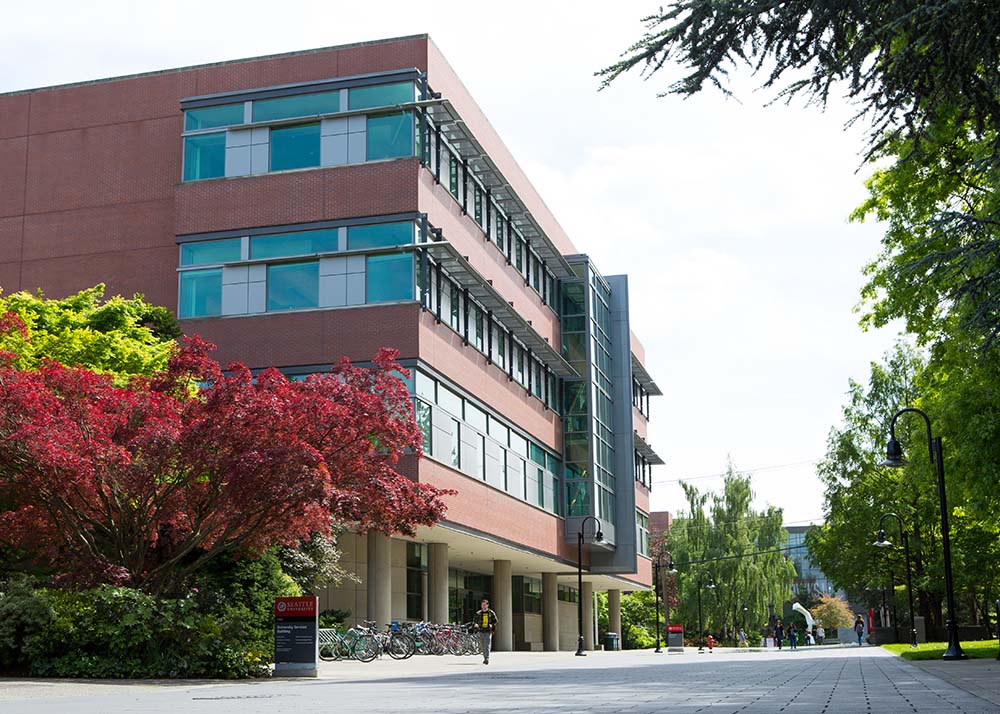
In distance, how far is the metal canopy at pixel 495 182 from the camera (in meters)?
40.4

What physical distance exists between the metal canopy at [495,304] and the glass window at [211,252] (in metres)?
6.19

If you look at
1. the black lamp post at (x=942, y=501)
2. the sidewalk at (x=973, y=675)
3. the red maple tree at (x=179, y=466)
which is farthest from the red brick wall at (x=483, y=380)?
the sidewalk at (x=973, y=675)

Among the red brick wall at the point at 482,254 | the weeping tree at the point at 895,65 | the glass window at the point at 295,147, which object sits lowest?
the weeping tree at the point at 895,65

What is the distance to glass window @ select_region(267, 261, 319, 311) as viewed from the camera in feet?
127

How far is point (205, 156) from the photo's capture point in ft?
133

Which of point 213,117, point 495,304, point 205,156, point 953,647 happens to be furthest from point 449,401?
point 953,647

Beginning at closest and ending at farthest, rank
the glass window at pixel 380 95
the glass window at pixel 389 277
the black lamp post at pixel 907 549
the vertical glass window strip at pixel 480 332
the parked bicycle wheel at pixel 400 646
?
the parked bicycle wheel at pixel 400 646
the glass window at pixel 389 277
the glass window at pixel 380 95
the vertical glass window strip at pixel 480 332
the black lamp post at pixel 907 549

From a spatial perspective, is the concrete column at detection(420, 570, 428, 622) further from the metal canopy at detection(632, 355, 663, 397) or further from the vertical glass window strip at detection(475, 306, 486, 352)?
the metal canopy at detection(632, 355, 663, 397)

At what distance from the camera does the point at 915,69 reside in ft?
38.7

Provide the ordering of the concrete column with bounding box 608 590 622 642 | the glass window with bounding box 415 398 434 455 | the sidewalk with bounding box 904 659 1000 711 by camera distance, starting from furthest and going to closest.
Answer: the concrete column with bounding box 608 590 622 642
the glass window with bounding box 415 398 434 455
the sidewalk with bounding box 904 659 1000 711

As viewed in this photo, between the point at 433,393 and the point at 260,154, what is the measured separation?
932cm

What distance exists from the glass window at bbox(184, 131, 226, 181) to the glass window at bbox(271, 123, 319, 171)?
5.81ft

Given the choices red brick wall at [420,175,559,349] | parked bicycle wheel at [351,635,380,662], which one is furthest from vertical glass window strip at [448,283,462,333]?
parked bicycle wheel at [351,635,380,662]

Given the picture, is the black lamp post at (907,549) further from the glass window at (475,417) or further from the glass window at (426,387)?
the glass window at (426,387)
